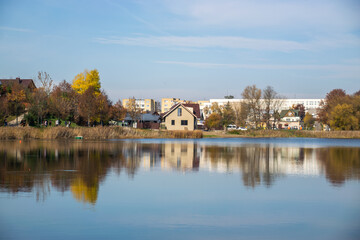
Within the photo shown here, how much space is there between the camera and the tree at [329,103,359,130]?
283ft

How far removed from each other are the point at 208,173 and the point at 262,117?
84036 millimetres

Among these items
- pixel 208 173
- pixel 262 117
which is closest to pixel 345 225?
pixel 208 173

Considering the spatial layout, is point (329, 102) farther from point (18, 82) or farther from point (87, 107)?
point (18, 82)

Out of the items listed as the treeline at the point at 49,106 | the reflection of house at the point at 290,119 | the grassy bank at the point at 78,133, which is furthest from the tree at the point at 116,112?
the reflection of house at the point at 290,119

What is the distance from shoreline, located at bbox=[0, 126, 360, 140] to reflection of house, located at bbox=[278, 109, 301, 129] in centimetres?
7418

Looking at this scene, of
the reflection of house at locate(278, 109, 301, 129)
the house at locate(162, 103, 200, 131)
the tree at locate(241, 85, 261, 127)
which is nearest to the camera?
the house at locate(162, 103, 200, 131)

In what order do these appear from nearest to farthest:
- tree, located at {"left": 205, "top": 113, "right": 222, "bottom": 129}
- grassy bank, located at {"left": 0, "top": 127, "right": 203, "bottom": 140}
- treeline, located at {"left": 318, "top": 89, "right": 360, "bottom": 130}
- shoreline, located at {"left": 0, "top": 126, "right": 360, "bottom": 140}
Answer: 1. grassy bank, located at {"left": 0, "top": 127, "right": 203, "bottom": 140}
2. shoreline, located at {"left": 0, "top": 126, "right": 360, "bottom": 140}
3. treeline, located at {"left": 318, "top": 89, "right": 360, "bottom": 130}
4. tree, located at {"left": 205, "top": 113, "right": 222, "bottom": 129}

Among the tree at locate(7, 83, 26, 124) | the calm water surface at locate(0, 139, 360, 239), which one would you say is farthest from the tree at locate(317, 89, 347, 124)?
the calm water surface at locate(0, 139, 360, 239)

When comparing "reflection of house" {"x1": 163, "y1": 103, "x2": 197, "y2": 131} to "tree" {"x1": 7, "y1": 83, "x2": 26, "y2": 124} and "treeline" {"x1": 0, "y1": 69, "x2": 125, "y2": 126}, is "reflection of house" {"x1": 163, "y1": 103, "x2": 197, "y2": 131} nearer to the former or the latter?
"treeline" {"x1": 0, "y1": 69, "x2": 125, "y2": 126}

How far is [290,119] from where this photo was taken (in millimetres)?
164750

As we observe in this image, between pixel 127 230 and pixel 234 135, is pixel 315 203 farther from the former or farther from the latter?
pixel 234 135

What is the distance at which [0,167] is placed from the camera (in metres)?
22.3

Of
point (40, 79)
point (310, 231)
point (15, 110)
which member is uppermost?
point (40, 79)

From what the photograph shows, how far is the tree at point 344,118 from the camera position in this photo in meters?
86.2
